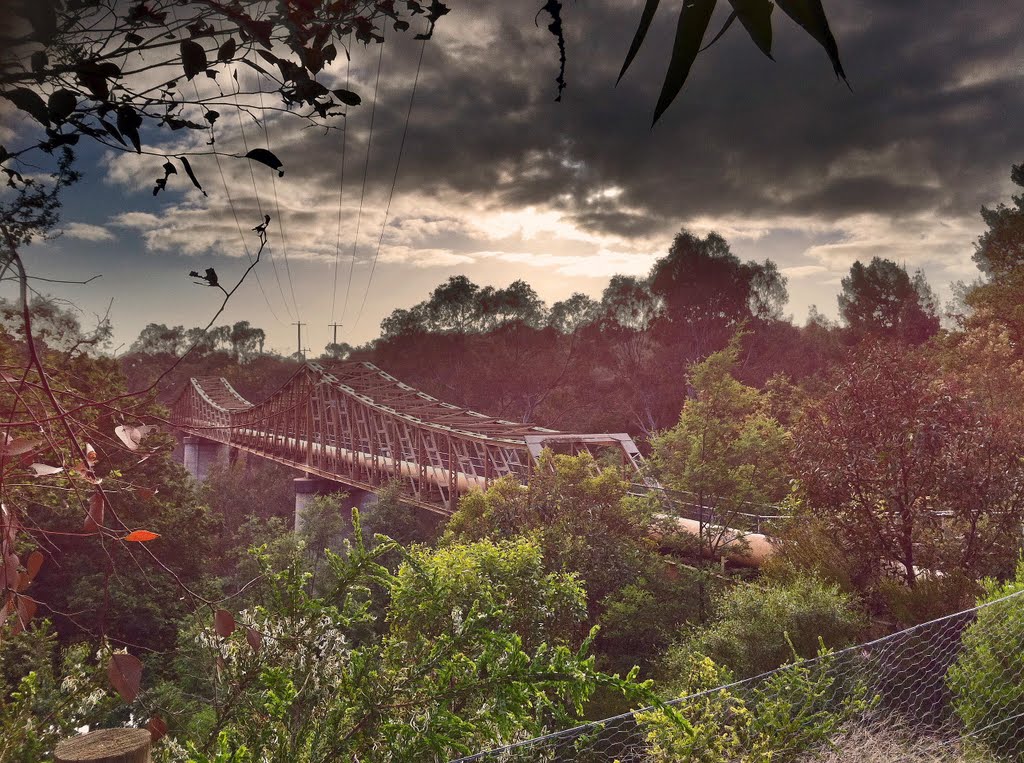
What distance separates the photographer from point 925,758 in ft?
12.4

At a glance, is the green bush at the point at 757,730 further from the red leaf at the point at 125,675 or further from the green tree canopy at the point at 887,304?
the green tree canopy at the point at 887,304

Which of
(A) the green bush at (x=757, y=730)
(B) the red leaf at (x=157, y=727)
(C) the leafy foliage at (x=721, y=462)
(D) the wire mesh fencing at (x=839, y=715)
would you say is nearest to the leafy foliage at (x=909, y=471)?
(D) the wire mesh fencing at (x=839, y=715)

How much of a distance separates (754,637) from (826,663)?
3.97 metres

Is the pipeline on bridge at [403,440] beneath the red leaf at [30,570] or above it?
beneath

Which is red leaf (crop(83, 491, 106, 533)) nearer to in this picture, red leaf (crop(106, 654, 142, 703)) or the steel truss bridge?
red leaf (crop(106, 654, 142, 703))

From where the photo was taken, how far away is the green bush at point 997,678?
Result: 14.0ft

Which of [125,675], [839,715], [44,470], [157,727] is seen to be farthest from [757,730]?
[44,470]

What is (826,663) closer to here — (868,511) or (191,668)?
(868,511)

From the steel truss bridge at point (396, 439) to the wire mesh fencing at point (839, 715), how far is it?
634 centimetres

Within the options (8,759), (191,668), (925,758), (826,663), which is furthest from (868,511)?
(191,668)

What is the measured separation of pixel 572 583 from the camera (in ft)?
20.9

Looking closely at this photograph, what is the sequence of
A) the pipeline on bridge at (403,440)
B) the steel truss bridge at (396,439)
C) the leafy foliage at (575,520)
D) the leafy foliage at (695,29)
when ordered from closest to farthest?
the leafy foliage at (695,29), the leafy foliage at (575,520), the pipeline on bridge at (403,440), the steel truss bridge at (396,439)

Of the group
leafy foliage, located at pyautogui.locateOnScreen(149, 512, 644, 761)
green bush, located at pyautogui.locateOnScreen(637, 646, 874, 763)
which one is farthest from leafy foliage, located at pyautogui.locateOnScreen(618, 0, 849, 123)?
green bush, located at pyautogui.locateOnScreen(637, 646, 874, 763)

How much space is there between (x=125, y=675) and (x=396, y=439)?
18.4 m
